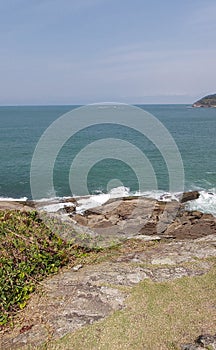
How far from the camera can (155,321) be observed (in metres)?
5.17

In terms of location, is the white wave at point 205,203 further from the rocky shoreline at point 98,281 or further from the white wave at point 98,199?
the rocky shoreline at point 98,281

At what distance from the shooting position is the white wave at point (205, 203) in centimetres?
2164

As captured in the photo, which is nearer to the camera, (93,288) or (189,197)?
(93,288)

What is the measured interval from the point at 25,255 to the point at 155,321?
2.74 meters

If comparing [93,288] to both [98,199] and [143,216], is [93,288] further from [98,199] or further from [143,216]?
[98,199]

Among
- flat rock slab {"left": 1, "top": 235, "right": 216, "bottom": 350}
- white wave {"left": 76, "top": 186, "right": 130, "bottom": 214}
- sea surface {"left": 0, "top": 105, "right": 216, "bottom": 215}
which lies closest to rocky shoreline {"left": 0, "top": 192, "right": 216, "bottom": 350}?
flat rock slab {"left": 1, "top": 235, "right": 216, "bottom": 350}

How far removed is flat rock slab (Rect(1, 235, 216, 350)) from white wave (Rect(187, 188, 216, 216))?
14.4 m

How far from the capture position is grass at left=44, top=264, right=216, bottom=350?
4758mm

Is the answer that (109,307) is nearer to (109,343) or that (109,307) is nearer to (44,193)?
(109,343)

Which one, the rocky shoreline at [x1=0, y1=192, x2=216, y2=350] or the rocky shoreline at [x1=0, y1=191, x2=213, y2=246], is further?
the rocky shoreline at [x1=0, y1=191, x2=213, y2=246]

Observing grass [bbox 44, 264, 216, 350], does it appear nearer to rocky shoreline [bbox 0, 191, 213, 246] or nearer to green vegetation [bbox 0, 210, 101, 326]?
green vegetation [bbox 0, 210, 101, 326]

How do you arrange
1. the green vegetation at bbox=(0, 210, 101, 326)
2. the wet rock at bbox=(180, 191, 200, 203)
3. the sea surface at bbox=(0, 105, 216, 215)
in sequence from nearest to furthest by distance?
the green vegetation at bbox=(0, 210, 101, 326) < the wet rock at bbox=(180, 191, 200, 203) < the sea surface at bbox=(0, 105, 216, 215)

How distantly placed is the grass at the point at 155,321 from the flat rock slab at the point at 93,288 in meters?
0.18

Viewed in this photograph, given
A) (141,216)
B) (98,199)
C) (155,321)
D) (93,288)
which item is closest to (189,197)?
(141,216)
